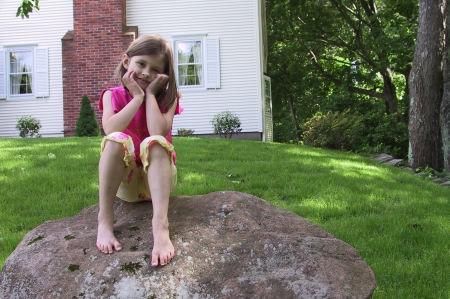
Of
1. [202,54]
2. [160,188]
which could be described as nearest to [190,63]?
[202,54]

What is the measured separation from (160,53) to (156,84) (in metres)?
0.21

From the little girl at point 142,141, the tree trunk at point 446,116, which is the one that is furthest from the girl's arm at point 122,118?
the tree trunk at point 446,116

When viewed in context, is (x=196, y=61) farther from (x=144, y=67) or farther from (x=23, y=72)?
(x=144, y=67)

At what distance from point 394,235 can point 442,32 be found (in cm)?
651

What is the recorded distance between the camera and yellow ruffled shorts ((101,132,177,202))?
2371 millimetres

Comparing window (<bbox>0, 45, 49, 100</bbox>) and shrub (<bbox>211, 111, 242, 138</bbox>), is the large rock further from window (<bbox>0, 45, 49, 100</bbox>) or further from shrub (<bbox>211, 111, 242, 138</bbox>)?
window (<bbox>0, 45, 49, 100</bbox>)

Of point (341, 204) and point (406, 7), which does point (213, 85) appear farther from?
point (341, 204)

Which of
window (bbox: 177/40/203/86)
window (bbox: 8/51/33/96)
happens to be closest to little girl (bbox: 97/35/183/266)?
window (bbox: 177/40/203/86)

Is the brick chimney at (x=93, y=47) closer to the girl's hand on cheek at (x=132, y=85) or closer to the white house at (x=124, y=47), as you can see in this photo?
the white house at (x=124, y=47)

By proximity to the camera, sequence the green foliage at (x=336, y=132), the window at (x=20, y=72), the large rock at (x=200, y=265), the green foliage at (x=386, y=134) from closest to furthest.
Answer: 1. the large rock at (x=200, y=265)
2. the green foliage at (x=336, y=132)
3. the green foliage at (x=386, y=134)
4. the window at (x=20, y=72)

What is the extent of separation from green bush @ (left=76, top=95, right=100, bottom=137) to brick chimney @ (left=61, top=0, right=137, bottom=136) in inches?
36.0

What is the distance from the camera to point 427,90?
8.74m

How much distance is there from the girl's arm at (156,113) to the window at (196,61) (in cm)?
1080

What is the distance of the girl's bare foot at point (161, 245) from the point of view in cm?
204
